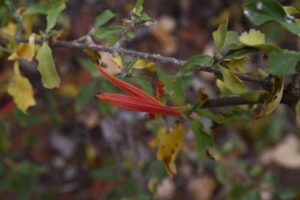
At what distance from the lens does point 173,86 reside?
99cm

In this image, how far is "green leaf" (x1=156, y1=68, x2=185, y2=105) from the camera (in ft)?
3.22

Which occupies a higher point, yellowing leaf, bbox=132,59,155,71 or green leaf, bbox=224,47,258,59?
green leaf, bbox=224,47,258,59

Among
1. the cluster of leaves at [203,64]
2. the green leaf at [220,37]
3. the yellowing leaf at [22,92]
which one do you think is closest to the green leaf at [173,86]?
the cluster of leaves at [203,64]

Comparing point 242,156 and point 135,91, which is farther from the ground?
point 135,91

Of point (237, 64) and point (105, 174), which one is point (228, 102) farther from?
point (105, 174)

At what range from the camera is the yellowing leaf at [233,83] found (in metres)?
0.88

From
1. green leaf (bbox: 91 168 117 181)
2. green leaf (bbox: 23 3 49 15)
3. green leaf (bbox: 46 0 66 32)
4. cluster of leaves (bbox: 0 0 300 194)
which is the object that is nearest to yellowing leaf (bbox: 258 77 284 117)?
cluster of leaves (bbox: 0 0 300 194)

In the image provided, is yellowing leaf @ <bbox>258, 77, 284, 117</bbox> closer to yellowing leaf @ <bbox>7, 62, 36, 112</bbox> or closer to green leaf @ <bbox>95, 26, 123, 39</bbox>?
green leaf @ <bbox>95, 26, 123, 39</bbox>

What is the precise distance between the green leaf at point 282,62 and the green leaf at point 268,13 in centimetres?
4

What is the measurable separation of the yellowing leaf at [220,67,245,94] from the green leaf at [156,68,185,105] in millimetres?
116

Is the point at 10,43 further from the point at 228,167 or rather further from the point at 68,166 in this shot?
the point at 68,166

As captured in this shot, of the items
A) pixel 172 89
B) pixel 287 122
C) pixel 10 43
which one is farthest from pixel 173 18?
pixel 172 89

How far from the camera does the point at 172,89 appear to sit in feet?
3.27

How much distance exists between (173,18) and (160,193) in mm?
980
